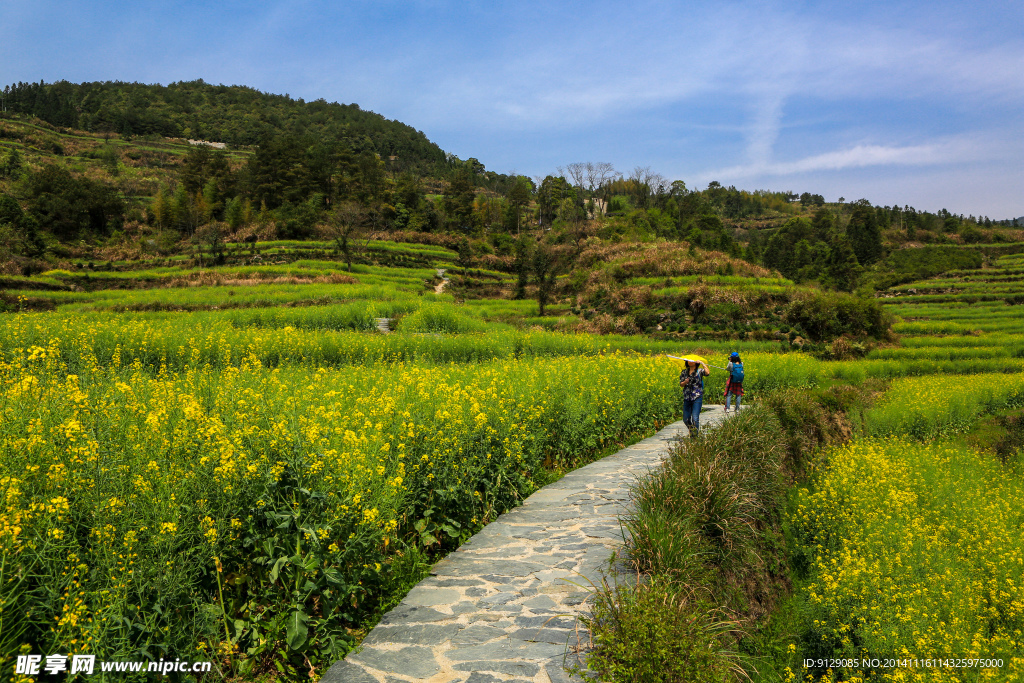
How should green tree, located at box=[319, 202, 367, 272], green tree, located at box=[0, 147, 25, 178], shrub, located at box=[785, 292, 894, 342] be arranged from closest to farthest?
shrub, located at box=[785, 292, 894, 342] < green tree, located at box=[319, 202, 367, 272] < green tree, located at box=[0, 147, 25, 178]

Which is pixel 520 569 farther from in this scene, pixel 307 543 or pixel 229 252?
pixel 229 252

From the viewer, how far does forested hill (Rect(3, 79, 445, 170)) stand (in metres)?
109

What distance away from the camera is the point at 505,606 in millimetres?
4391

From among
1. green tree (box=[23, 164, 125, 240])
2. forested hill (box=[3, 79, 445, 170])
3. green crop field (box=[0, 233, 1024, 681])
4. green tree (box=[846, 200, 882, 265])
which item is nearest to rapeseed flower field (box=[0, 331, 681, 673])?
green crop field (box=[0, 233, 1024, 681])

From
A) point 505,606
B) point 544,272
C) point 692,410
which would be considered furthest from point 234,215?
point 505,606

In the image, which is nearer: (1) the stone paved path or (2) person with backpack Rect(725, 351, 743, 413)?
(1) the stone paved path

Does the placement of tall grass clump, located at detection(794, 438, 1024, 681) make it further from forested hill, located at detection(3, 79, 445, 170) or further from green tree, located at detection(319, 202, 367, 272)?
forested hill, located at detection(3, 79, 445, 170)

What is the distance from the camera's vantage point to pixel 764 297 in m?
34.8

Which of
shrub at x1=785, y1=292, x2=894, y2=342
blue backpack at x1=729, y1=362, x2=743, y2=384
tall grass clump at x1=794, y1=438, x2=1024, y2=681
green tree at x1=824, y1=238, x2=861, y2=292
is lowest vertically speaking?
tall grass clump at x1=794, y1=438, x2=1024, y2=681

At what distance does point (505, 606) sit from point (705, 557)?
9.43ft

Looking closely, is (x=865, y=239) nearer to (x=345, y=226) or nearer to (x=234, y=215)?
(x=345, y=226)

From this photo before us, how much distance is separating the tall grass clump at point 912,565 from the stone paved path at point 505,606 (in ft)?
11.6

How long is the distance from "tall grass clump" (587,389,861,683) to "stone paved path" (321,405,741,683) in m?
0.31

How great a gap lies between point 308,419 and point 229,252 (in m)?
51.5
